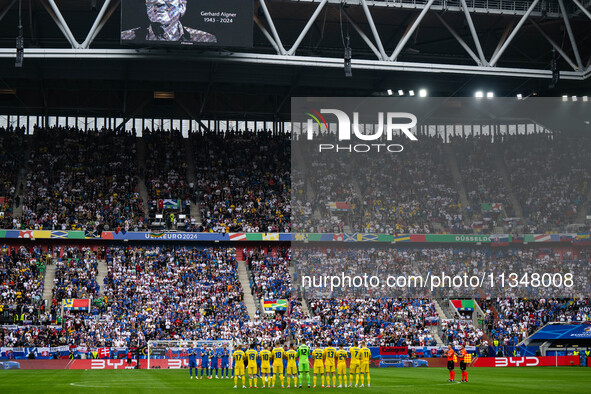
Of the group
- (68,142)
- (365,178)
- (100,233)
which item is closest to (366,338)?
(365,178)

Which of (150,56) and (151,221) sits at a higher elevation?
(150,56)

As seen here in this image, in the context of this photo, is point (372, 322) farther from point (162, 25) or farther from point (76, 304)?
point (162, 25)

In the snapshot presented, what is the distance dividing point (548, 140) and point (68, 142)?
138 feet

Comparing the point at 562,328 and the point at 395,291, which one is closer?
the point at 562,328

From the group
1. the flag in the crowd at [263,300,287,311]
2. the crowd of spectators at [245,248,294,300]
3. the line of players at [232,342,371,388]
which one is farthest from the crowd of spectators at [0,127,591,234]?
the line of players at [232,342,371,388]

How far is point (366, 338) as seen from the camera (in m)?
53.6

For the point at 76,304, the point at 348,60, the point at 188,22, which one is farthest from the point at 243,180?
the point at 188,22

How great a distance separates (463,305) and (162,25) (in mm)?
30652

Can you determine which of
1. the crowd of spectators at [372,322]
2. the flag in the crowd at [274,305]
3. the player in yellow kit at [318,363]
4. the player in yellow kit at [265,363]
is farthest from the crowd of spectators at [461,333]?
the player in yellow kit at [265,363]

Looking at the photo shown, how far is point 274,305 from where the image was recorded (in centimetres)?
5641

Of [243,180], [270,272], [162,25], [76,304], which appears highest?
[162,25]

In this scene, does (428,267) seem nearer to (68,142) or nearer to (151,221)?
(151,221)

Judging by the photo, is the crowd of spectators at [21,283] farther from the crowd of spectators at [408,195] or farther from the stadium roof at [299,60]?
the crowd of spectators at [408,195]

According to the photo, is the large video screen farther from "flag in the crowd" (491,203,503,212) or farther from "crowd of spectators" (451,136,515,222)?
"flag in the crowd" (491,203,503,212)
